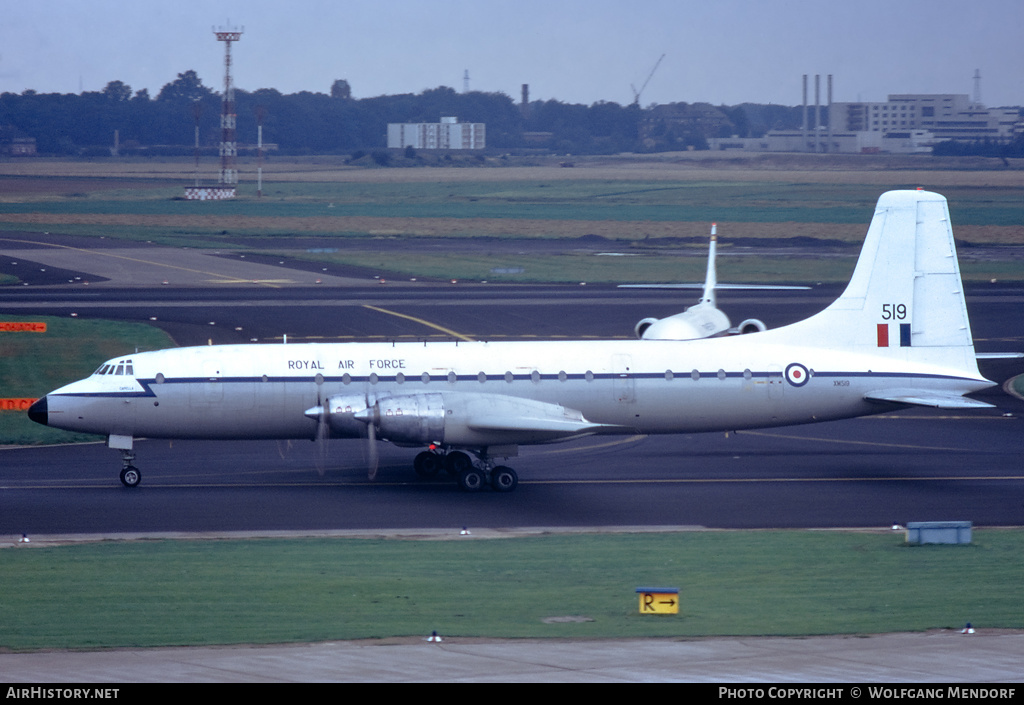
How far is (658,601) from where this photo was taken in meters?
18.2

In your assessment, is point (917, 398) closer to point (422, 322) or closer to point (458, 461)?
point (458, 461)


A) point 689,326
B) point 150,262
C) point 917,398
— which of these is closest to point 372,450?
point 689,326

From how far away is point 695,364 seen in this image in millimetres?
32688

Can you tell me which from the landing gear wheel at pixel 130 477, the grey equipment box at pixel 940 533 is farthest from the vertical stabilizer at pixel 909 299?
the landing gear wheel at pixel 130 477

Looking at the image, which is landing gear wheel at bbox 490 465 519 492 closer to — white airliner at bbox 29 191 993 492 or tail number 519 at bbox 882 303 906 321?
white airliner at bbox 29 191 993 492

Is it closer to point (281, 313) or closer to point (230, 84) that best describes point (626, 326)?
point (281, 313)

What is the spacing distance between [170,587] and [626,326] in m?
38.3

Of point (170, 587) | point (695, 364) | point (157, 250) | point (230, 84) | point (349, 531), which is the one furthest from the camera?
point (230, 84)

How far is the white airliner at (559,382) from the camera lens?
31.2 meters

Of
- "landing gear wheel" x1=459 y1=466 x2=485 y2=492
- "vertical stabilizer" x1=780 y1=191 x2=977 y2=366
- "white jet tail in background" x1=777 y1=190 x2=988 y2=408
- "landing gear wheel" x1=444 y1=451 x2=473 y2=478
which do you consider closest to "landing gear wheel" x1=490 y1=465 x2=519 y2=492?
"landing gear wheel" x1=459 y1=466 x2=485 y2=492

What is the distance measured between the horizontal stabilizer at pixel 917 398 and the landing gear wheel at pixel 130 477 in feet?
64.3

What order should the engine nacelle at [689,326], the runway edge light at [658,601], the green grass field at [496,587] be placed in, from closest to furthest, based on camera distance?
the green grass field at [496,587]
the runway edge light at [658,601]
the engine nacelle at [689,326]

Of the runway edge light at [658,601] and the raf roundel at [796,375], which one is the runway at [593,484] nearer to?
the raf roundel at [796,375]
